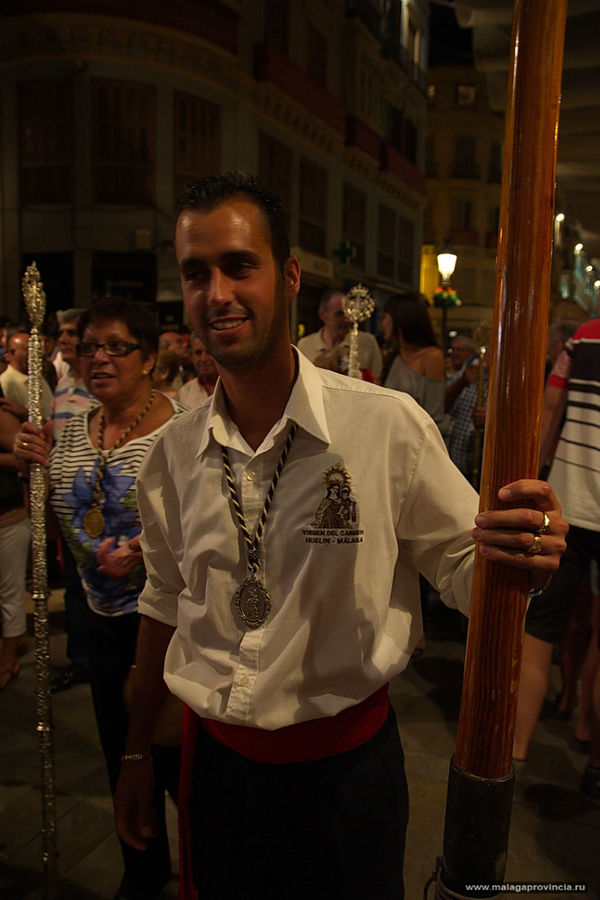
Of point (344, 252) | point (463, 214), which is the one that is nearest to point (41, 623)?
point (344, 252)

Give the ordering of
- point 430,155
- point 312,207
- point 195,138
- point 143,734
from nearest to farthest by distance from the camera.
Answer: point 143,734 < point 195,138 < point 312,207 < point 430,155

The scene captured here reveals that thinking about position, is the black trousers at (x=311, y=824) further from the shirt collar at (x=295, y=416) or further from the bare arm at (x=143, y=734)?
the shirt collar at (x=295, y=416)

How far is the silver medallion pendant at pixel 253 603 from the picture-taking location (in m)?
1.43

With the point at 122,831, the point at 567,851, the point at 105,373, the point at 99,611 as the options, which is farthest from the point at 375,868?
the point at 105,373

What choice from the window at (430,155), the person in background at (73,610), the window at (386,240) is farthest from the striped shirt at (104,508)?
the window at (430,155)

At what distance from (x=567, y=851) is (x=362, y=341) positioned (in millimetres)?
3833

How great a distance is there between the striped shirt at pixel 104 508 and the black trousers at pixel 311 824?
3.12ft

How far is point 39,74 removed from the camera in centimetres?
1359

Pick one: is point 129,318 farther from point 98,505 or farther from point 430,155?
point 430,155

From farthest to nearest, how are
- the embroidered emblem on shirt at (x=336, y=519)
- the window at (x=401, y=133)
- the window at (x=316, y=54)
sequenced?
the window at (x=401, y=133)
the window at (x=316, y=54)
the embroidered emblem on shirt at (x=336, y=519)

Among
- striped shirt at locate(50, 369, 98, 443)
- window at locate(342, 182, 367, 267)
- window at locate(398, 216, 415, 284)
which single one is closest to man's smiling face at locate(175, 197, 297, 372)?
striped shirt at locate(50, 369, 98, 443)

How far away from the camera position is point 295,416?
1.44 meters

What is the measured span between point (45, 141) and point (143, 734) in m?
15.0

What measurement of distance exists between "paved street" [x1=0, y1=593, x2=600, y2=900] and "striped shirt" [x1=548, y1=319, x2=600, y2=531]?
1282 mm
